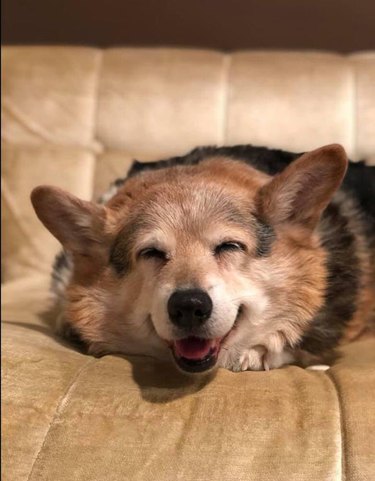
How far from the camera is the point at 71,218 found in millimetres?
1455

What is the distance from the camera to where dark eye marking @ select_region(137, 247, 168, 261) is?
128 centimetres

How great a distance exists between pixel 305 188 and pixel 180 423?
64 cm

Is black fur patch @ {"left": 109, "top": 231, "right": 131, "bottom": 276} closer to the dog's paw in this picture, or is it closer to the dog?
the dog

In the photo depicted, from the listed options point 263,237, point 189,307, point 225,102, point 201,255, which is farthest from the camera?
point 225,102

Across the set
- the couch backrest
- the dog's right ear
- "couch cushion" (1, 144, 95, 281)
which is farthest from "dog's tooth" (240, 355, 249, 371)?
"couch cushion" (1, 144, 95, 281)

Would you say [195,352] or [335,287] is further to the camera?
[335,287]

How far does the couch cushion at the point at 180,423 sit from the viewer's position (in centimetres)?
95

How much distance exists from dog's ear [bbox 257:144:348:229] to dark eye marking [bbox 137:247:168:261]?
0.88 ft

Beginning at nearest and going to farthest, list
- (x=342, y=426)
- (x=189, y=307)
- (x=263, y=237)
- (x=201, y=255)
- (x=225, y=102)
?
(x=342, y=426) < (x=189, y=307) < (x=201, y=255) < (x=263, y=237) < (x=225, y=102)

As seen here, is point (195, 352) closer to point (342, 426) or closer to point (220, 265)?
point (220, 265)

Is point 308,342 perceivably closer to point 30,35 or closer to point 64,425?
point 64,425

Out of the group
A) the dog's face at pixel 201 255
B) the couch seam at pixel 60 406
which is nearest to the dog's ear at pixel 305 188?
the dog's face at pixel 201 255

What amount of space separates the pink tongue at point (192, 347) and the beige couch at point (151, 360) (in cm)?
5

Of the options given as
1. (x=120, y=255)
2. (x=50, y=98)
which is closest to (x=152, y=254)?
(x=120, y=255)
